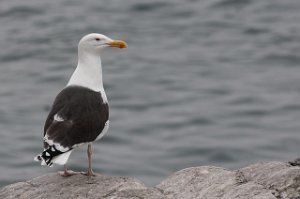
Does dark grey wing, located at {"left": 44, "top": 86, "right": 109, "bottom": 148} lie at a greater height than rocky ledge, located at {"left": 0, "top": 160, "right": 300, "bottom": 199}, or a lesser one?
greater

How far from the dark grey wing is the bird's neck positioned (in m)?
0.16

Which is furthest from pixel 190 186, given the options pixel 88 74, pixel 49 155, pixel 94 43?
pixel 94 43

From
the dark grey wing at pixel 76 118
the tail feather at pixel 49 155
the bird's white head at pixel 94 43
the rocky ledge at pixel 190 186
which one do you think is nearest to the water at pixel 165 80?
the bird's white head at pixel 94 43

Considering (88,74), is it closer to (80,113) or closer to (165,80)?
(80,113)

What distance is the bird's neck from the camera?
38.1 ft

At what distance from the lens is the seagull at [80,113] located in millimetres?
10539

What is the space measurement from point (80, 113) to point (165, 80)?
18.2 meters

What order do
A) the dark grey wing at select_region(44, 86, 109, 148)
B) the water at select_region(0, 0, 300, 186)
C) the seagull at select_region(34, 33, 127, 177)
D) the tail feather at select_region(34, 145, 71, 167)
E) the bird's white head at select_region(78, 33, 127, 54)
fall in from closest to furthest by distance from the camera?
the tail feather at select_region(34, 145, 71, 167) → the seagull at select_region(34, 33, 127, 177) → the dark grey wing at select_region(44, 86, 109, 148) → the bird's white head at select_region(78, 33, 127, 54) → the water at select_region(0, 0, 300, 186)

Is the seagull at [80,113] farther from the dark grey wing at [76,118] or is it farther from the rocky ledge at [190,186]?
the rocky ledge at [190,186]

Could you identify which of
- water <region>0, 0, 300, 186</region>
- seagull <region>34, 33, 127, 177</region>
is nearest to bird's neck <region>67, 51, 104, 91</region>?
seagull <region>34, 33, 127, 177</region>

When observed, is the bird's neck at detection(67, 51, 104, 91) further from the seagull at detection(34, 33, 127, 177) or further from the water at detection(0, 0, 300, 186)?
the water at detection(0, 0, 300, 186)

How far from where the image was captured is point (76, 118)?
1095 cm

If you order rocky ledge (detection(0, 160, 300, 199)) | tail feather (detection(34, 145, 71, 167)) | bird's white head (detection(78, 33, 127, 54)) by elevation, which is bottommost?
rocky ledge (detection(0, 160, 300, 199))

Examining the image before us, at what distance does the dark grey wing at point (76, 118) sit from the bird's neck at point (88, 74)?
159 mm
